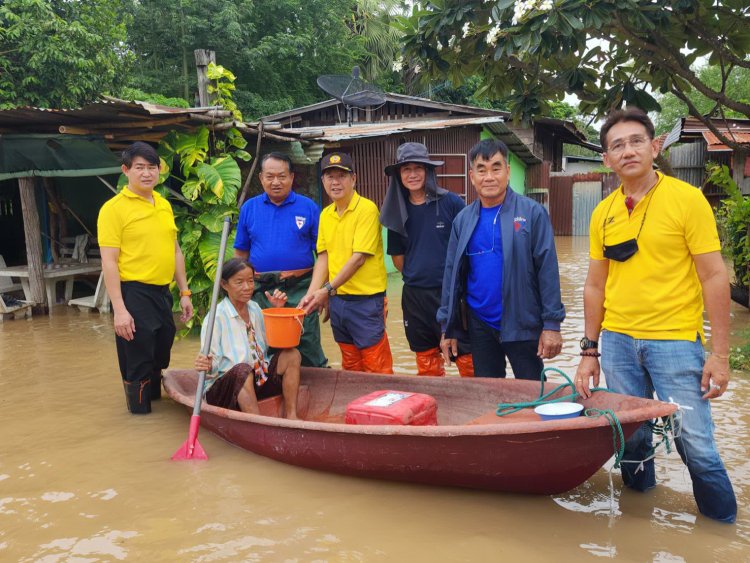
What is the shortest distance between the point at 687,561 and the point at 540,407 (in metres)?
0.86

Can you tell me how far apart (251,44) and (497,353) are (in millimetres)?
19739

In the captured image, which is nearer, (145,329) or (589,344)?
(589,344)

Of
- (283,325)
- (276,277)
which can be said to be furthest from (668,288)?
(276,277)

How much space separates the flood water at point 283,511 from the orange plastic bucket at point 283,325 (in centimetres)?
72

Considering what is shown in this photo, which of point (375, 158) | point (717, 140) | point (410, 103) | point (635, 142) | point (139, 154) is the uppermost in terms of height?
point (410, 103)

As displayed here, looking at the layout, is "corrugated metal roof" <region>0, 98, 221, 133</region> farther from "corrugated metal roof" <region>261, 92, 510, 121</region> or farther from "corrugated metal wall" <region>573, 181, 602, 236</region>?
"corrugated metal wall" <region>573, 181, 602, 236</region>

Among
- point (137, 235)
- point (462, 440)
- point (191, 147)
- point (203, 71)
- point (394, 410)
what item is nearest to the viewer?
point (462, 440)

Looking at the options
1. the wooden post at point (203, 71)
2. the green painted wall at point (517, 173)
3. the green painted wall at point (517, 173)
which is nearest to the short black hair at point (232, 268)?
the wooden post at point (203, 71)

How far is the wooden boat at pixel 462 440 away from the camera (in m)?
2.89

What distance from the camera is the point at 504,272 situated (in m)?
3.56

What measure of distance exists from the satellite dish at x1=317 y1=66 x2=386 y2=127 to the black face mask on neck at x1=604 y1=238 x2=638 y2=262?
825 centimetres

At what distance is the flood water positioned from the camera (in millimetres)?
Result: 2926

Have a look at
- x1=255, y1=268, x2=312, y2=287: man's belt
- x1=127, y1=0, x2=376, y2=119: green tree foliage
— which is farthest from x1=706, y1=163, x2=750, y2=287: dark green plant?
x1=127, y1=0, x2=376, y2=119: green tree foliage

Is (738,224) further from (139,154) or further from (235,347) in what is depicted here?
(139,154)
